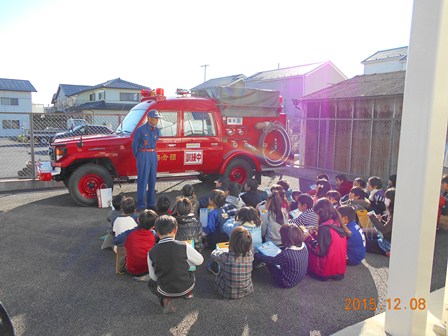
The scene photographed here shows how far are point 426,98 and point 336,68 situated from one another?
1292 inches

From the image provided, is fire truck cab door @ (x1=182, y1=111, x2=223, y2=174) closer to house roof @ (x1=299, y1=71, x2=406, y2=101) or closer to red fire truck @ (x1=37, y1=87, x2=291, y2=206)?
red fire truck @ (x1=37, y1=87, x2=291, y2=206)

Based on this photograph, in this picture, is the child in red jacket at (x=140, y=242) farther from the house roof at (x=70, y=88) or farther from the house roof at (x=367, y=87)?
the house roof at (x=70, y=88)

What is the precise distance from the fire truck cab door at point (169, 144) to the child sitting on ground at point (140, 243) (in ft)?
12.6

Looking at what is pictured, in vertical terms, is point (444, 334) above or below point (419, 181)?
→ below

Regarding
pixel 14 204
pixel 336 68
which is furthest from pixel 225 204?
pixel 336 68

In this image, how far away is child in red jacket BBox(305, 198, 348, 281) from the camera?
3.97m

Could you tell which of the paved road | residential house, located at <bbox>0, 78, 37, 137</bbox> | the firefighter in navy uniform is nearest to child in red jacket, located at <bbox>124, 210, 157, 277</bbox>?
the paved road

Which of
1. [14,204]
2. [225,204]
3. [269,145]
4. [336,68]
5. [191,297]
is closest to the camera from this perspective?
[191,297]

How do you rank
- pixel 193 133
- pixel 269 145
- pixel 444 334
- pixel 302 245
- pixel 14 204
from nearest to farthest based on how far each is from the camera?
pixel 444 334 → pixel 302 245 → pixel 14 204 → pixel 193 133 → pixel 269 145

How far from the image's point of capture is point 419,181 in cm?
249

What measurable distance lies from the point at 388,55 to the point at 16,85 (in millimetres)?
42119

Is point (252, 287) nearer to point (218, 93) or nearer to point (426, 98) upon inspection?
point (426, 98)

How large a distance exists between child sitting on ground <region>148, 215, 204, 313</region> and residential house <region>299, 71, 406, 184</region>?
7.45 metres

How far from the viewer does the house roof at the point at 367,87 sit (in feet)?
33.3
